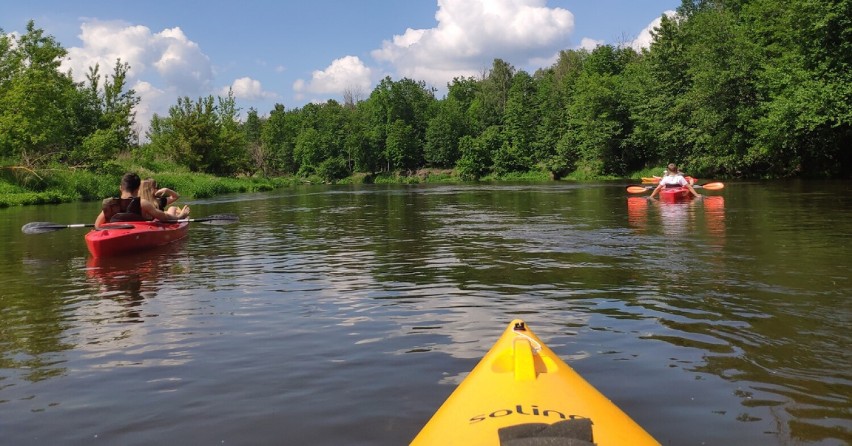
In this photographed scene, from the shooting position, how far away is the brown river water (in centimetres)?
372

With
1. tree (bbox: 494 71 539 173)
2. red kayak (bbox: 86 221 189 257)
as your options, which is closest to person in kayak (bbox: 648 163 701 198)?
red kayak (bbox: 86 221 189 257)

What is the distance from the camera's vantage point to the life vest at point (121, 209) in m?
11.5

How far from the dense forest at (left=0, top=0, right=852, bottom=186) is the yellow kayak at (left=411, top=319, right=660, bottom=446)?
108 ft

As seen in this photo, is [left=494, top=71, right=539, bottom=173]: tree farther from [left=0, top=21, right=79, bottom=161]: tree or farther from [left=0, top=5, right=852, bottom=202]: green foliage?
[left=0, top=21, right=79, bottom=161]: tree

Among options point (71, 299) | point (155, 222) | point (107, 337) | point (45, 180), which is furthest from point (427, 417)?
point (45, 180)

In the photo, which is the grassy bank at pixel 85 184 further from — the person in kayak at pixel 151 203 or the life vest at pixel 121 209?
the life vest at pixel 121 209

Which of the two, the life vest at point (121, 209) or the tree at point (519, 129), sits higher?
the tree at point (519, 129)

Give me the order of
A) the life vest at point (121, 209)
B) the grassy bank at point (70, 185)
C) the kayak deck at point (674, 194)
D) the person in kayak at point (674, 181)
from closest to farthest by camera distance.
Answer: the life vest at point (121, 209)
the kayak deck at point (674, 194)
the person in kayak at point (674, 181)
the grassy bank at point (70, 185)

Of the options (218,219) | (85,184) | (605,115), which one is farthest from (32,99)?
(605,115)

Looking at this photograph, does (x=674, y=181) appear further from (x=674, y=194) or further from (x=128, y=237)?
(x=128, y=237)

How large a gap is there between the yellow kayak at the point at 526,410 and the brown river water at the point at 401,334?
647 millimetres

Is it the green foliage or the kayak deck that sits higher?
the green foliage

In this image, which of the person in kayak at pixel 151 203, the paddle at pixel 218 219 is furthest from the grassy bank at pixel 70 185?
the person in kayak at pixel 151 203

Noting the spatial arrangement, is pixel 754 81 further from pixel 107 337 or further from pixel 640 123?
pixel 107 337
